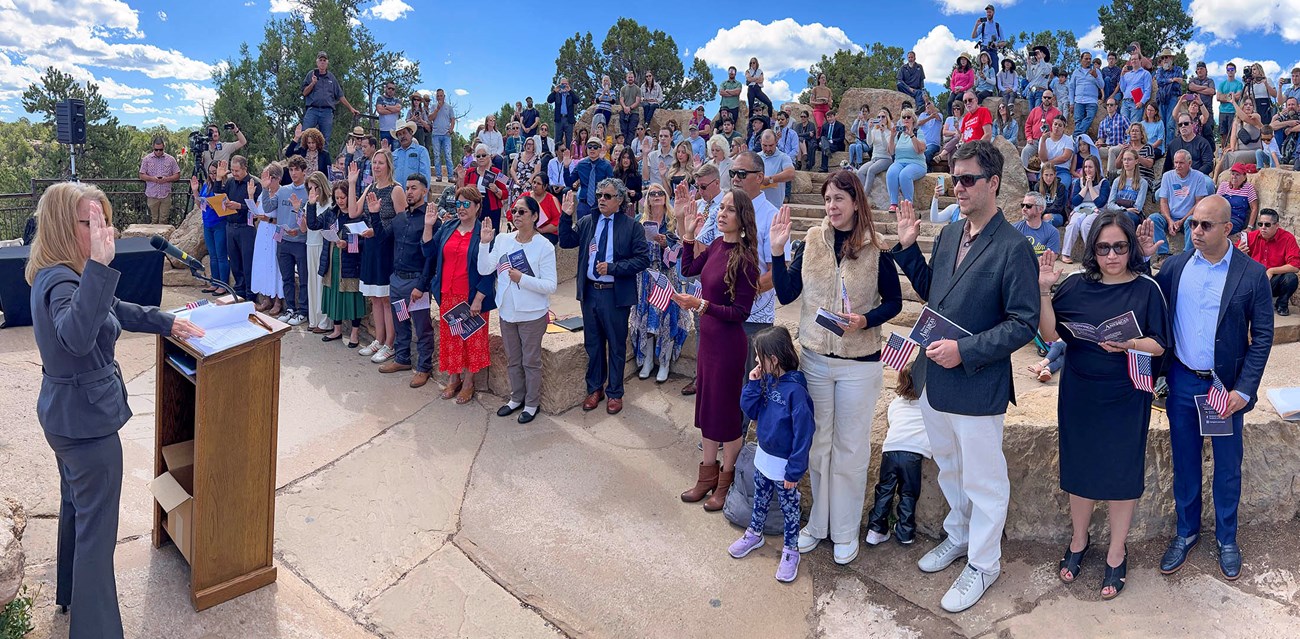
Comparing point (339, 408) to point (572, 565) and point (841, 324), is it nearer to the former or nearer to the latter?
point (572, 565)

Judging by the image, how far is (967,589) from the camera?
3695 millimetres

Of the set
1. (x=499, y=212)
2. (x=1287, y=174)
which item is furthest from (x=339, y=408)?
(x=1287, y=174)

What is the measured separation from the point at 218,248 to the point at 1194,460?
9.37 metres

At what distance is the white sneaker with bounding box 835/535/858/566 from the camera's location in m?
4.11

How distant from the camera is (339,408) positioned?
6.30 m

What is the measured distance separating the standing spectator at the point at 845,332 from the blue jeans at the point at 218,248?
7465mm

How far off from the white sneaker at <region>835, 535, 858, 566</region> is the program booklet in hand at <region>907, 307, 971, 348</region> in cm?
129

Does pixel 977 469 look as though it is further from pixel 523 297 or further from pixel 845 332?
pixel 523 297

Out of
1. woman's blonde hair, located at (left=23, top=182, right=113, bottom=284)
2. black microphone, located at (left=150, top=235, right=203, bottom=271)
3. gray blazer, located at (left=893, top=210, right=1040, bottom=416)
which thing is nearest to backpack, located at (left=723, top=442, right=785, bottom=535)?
gray blazer, located at (left=893, top=210, right=1040, bottom=416)

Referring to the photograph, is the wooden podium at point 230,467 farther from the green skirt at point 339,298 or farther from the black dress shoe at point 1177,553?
the black dress shoe at point 1177,553

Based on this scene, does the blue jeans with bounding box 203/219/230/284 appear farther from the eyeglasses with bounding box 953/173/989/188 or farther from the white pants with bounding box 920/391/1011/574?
the eyeglasses with bounding box 953/173/989/188

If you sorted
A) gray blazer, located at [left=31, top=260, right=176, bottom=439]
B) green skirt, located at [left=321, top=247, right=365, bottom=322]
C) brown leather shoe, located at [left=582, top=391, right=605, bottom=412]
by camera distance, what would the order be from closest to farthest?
gray blazer, located at [left=31, top=260, right=176, bottom=439] → brown leather shoe, located at [left=582, top=391, right=605, bottom=412] → green skirt, located at [left=321, top=247, right=365, bottom=322]

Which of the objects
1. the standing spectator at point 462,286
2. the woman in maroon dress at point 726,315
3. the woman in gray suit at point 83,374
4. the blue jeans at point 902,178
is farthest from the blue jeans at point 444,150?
the woman in gray suit at point 83,374

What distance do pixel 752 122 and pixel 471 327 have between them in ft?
26.5
